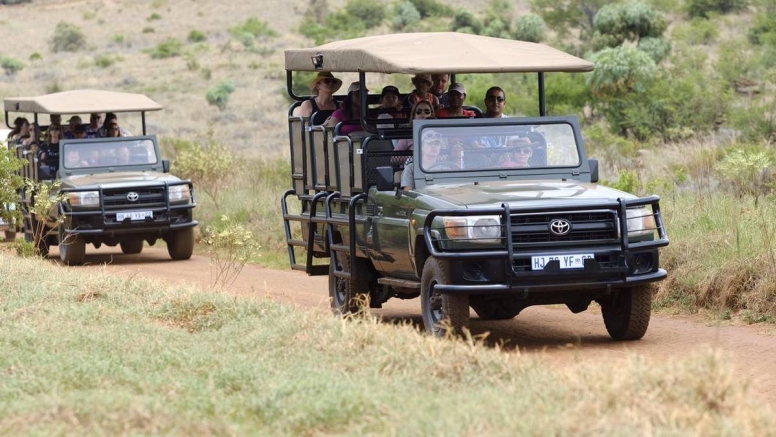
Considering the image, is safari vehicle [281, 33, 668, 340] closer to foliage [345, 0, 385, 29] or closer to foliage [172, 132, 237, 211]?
foliage [172, 132, 237, 211]

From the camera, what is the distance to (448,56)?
33.2 ft

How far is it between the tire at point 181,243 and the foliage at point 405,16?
44318mm

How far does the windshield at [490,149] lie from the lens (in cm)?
1014

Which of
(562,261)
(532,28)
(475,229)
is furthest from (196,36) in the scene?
(562,261)

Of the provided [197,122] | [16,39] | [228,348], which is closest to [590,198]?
[228,348]

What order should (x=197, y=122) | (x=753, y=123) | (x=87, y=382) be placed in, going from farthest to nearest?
1. (x=197, y=122)
2. (x=753, y=123)
3. (x=87, y=382)

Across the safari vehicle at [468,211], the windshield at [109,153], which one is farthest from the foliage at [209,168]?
the safari vehicle at [468,211]

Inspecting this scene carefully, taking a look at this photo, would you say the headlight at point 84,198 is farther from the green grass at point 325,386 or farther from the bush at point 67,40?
the bush at point 67,40

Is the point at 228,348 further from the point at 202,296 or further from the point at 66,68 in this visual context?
the point at 66,68

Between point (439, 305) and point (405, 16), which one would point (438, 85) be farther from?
point (405, 16)

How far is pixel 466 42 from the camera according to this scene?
1036 cm

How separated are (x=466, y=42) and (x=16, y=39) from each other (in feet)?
212

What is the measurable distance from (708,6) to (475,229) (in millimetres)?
46896

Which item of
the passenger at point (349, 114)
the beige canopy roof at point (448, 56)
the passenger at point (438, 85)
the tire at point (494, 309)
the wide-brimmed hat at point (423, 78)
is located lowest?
the tire at point (494, 309)
